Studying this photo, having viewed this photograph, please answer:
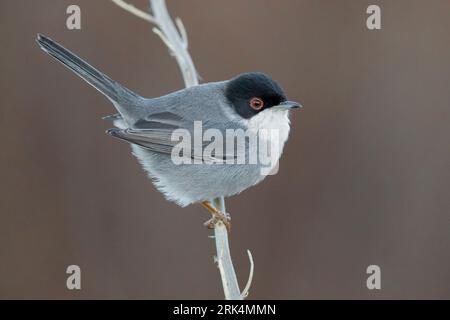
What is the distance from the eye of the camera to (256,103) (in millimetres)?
4066

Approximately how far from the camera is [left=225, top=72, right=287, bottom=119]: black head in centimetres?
395

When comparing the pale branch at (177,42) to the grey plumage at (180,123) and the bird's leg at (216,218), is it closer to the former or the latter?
the bird's leg at (216,218)

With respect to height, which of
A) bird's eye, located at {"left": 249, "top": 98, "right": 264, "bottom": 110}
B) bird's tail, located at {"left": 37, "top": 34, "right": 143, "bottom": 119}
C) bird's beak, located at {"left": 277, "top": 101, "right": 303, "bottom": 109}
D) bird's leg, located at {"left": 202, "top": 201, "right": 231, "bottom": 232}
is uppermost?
bird's tail, located at {"left": 37, "top": 34, "right": 143, "bottom": 119}

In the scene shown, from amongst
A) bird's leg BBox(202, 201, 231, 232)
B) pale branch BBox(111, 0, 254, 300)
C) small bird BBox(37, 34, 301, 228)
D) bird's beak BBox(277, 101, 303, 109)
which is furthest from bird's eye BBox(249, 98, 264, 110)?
bird's leg BBox(202, 201, 231, 232)

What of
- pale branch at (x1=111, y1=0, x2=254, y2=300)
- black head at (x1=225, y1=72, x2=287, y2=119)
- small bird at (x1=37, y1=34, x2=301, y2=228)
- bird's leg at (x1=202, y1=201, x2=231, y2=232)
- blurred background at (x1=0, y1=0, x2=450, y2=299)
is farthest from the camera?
blurred background at (x1=0, y1=0, x2=450, y2=299)

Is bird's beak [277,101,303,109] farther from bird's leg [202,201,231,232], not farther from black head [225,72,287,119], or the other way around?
bird's leg [202,201,231,232]

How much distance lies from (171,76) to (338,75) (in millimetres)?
1746

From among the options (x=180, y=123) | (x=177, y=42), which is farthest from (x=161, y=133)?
(x=177, y=42)

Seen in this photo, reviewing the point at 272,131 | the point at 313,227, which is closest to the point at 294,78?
the point at 313,227

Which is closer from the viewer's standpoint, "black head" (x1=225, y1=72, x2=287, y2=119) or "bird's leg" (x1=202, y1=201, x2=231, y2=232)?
"black head" (x1=225, y1=72, x2=287, y2=119)

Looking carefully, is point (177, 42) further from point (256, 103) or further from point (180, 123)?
point (256, 103)

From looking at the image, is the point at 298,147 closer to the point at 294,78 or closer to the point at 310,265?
the point at 294,78

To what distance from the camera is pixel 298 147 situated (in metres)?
6.45

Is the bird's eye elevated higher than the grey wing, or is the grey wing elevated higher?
the bird's eye
